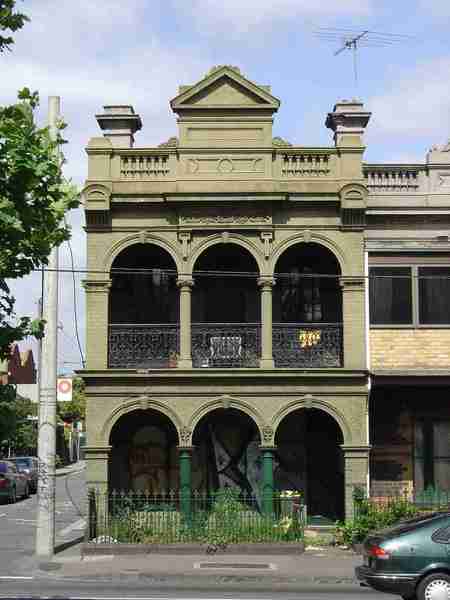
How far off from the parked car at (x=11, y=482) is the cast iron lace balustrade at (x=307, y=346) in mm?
13382

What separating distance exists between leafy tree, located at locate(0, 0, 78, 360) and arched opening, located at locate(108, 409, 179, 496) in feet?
48.2

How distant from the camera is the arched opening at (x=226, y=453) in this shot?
24.8 metres

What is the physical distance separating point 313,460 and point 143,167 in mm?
8122

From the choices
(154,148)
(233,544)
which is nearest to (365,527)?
(233,544)

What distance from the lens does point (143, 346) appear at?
24.0m

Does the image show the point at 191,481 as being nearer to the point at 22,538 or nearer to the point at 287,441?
the point at 287,441

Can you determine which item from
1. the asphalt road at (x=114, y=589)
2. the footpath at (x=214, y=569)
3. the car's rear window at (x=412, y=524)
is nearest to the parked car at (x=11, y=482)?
the asphalt road at (x=114, y=589)

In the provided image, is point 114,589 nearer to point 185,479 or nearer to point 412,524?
point 412,524

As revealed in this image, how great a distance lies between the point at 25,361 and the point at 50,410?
200 ft

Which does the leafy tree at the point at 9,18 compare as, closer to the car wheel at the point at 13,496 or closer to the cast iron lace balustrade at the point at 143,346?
the cast iron lace balustrade at the point at 143,346

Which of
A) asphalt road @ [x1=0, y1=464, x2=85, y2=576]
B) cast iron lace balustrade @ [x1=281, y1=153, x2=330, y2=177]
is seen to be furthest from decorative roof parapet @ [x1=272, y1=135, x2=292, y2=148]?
asphalt road @ [x1=0, y1=464, x2=85, y2=576]

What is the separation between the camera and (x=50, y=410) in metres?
20.9

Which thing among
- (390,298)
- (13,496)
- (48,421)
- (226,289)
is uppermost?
(226,289)

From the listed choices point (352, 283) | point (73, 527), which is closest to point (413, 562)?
point (352, 283)
